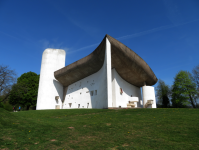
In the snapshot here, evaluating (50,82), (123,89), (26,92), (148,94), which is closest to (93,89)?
(123,89)

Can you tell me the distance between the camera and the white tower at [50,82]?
28.5 metres

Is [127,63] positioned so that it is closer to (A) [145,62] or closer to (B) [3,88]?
(A) [145,62]

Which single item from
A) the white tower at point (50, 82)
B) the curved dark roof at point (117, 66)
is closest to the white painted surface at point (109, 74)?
the curved dark roof at point (117, 66)

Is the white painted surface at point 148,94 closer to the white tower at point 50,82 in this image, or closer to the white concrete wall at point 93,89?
the white concrete wall at point 93,89

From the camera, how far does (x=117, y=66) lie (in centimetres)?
2184

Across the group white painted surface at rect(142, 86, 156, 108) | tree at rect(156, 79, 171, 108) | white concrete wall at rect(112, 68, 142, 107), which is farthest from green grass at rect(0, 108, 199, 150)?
tree at rect(156, 79, 171, 108)

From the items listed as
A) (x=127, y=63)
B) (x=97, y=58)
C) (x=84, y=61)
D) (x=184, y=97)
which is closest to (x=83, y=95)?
(x=84, y=61)

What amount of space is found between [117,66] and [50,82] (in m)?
15.1

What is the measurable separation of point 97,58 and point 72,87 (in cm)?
1126

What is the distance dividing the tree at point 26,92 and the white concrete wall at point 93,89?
8395mm

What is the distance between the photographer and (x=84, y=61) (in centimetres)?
2294

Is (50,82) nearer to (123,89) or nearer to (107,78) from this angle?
(123,89)

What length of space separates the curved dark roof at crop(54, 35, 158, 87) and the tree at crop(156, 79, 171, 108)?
11.1 m

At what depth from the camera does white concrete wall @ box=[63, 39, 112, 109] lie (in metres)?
17.6
